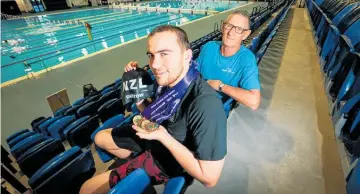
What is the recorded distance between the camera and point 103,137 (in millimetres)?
1349

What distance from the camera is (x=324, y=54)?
301cm

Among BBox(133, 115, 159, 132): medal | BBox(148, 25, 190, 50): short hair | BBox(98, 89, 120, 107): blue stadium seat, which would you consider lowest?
BBox(98, 89, 120, 107): blue stadium seat

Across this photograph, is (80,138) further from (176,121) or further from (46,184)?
(176,121)

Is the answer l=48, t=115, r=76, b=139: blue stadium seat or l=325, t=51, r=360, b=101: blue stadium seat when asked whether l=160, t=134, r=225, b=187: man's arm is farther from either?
l=325, t=51, r=360, b=101: blue stadium seat

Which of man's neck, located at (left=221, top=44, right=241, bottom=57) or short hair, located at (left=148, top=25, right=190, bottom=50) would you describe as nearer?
short hair, located at (left=148, top=25, right=190, bottom=50)

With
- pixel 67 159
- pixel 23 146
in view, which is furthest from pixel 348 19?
pixel 23 146

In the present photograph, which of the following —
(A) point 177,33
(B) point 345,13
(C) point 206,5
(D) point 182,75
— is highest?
(A) point 177,33

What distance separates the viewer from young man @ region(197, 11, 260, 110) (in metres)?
1.47

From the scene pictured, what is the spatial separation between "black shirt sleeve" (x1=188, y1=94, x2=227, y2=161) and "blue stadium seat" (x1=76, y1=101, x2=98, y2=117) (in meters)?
1.72

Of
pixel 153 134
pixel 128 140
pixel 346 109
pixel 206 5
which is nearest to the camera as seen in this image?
pixel 153 134

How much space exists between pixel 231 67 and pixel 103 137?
3.90 ft

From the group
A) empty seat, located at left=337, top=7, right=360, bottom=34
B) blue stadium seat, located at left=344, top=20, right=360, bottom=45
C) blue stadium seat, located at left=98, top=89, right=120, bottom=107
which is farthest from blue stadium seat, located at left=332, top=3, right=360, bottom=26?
blue stadium seat, located at left=98, top=89, right=120, bottom=107

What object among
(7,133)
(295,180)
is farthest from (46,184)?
(7,133)

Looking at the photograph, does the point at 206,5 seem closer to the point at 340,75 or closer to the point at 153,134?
the point at 340,75
